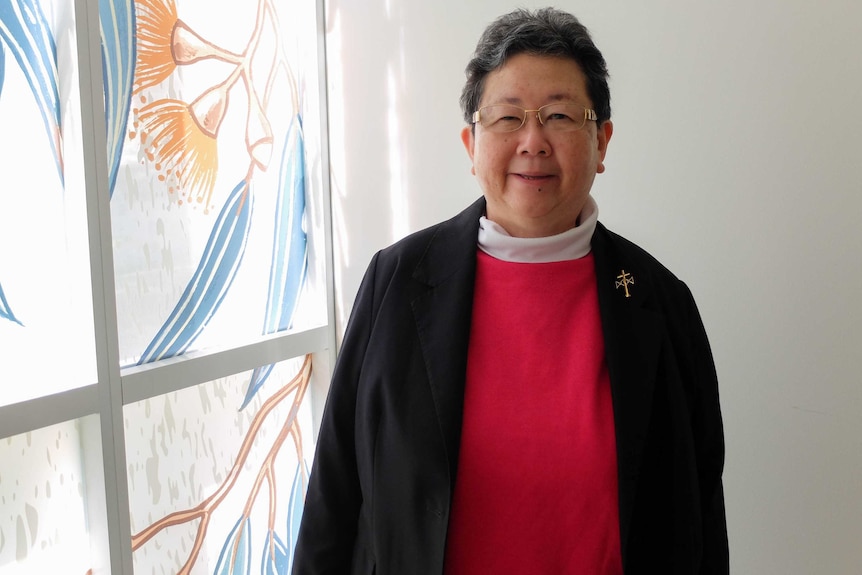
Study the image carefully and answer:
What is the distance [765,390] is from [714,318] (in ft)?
0.75

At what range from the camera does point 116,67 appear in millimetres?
1794

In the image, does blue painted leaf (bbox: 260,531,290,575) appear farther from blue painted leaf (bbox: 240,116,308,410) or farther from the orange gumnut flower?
the orange gumnut flower

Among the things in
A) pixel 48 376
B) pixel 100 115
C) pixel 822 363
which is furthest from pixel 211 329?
pixel 822 363

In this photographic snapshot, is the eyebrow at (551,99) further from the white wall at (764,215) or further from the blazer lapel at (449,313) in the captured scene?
the white wall at (764,215)

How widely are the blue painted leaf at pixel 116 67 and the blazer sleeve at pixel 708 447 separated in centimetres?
141

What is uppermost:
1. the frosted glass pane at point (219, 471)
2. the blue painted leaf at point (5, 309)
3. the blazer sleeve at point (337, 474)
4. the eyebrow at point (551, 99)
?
the eyebrow at point (551, 99)

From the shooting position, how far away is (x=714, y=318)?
1.98m

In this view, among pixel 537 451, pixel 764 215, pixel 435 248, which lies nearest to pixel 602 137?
pixel 435 248

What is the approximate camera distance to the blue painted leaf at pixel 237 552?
223 cm

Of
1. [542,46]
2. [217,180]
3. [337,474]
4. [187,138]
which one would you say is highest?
[542,46]

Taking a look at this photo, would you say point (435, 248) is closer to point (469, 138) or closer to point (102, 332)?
point (469, 138)

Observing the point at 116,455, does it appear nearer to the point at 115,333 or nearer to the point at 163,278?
the point at 115,333

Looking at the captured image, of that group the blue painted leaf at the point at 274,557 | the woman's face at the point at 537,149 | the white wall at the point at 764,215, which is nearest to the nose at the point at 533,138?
the woman's face at the point at 537,149

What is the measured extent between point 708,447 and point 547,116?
2.30ft
